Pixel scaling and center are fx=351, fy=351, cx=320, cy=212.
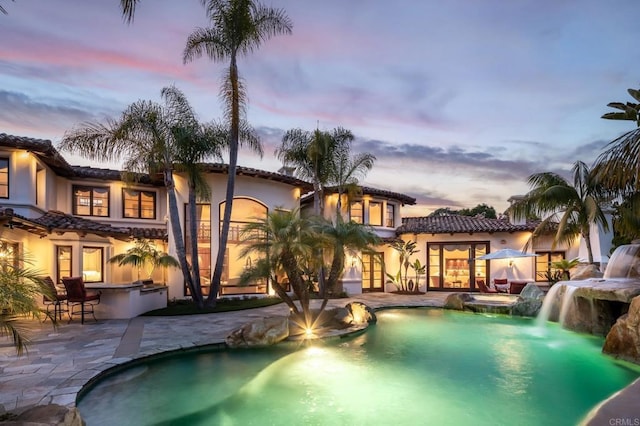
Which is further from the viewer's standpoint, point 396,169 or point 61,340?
point 396,169

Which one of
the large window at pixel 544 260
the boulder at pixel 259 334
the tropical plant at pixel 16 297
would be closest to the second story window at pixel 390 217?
the large window at pixel 544 260

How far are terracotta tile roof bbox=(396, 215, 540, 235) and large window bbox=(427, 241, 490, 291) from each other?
4.02ft

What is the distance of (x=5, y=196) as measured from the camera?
1377 centimetres

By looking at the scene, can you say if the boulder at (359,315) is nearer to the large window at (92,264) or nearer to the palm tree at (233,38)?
the palm tree at (233,38)

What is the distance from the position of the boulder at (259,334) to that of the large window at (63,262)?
34.4 feet

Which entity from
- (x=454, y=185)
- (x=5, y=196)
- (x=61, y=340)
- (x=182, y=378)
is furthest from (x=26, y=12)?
(x=454, y=185)

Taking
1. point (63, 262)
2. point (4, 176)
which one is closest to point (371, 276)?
point (63, 262)

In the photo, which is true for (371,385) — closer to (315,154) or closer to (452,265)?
(315,154)

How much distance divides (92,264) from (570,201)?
22.8m

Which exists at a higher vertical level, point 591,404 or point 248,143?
point 248,143

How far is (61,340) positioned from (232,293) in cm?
878

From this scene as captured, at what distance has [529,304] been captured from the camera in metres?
14.9

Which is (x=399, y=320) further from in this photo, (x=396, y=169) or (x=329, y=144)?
(x=396, y=169)

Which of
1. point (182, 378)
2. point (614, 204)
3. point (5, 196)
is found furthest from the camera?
point (614, 204)
